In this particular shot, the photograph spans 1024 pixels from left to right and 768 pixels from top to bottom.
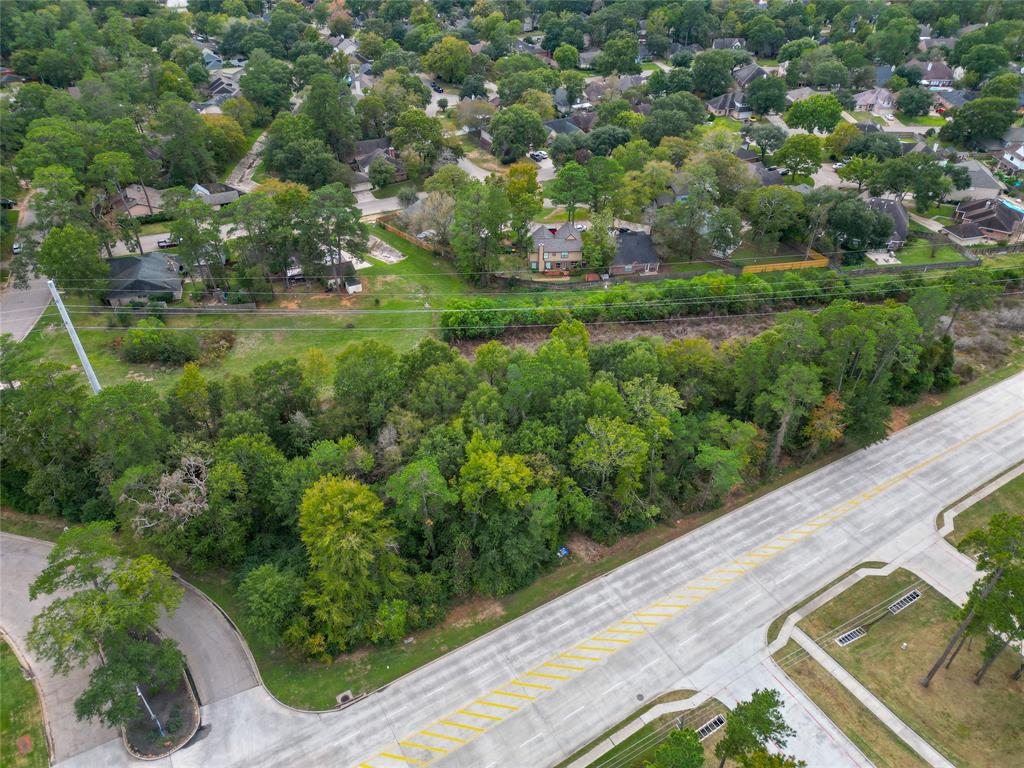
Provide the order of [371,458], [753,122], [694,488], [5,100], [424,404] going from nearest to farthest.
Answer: [371,458], [424,404], [694,488], [5,100], [753,122]

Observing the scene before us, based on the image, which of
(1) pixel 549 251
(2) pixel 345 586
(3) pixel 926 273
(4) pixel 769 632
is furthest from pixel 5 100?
(3) pixel 926 273

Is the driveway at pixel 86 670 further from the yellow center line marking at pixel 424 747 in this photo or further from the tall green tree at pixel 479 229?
the tall green tree at pixel 479 229

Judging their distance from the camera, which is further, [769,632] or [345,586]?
[769,632]

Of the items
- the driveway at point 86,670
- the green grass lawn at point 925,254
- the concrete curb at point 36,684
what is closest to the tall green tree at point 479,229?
the driveway at point 86,670

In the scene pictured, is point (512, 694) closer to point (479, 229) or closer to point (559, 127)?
point (479, 229)

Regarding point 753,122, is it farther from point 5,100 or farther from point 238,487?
point 5,100
